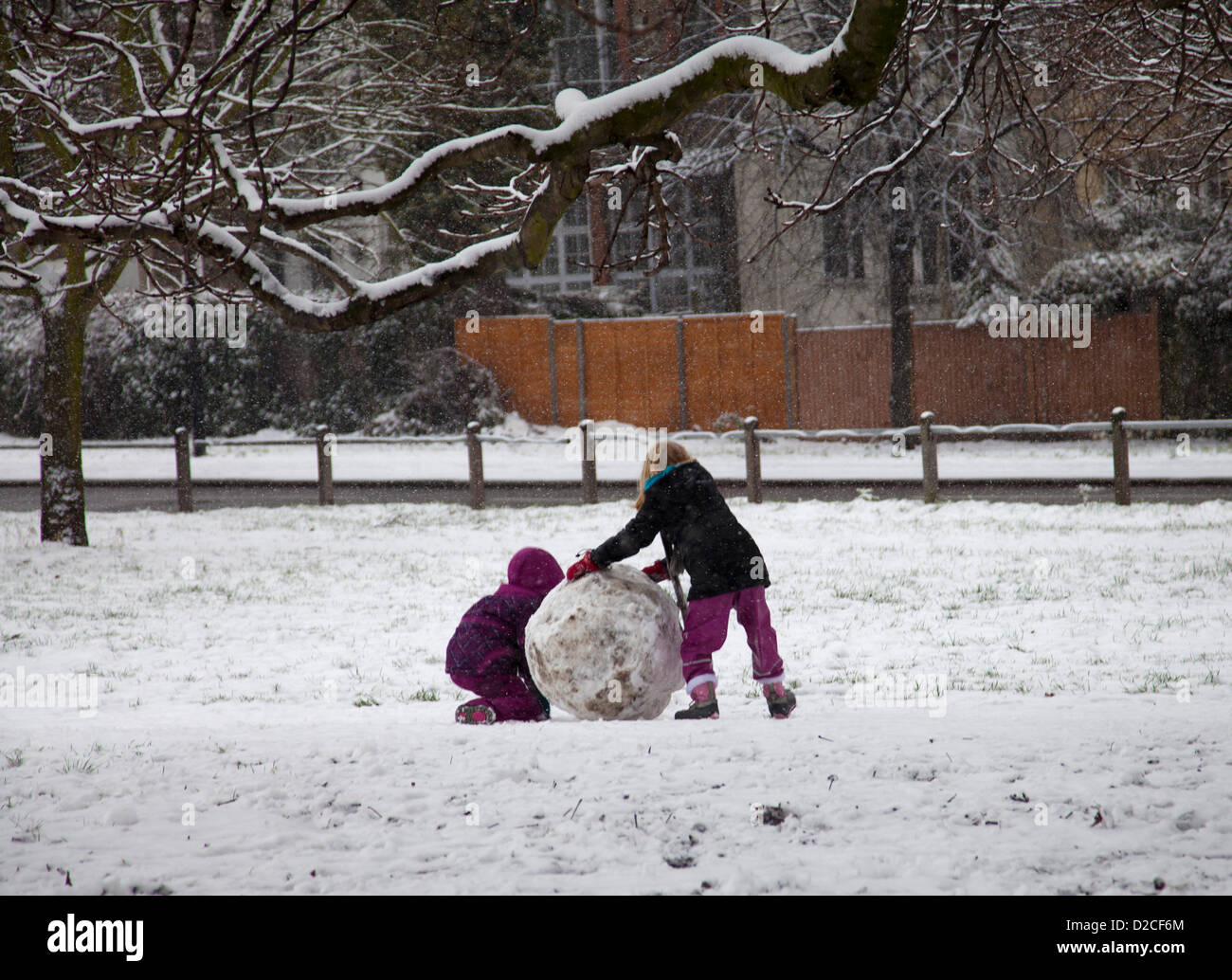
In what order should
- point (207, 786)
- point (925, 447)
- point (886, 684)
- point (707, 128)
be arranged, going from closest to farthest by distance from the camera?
point (207, 786), point (886, 684), point (925, 447), point (707, 128)

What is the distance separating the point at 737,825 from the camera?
154 inches

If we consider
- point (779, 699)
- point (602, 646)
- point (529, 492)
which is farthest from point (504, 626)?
point (529, 492)

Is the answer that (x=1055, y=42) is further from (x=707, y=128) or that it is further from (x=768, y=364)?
(x=768, y=364)

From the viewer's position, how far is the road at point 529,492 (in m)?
14.5

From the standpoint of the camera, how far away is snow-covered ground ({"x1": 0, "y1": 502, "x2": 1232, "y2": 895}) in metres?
3.62

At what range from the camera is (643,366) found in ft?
77.6

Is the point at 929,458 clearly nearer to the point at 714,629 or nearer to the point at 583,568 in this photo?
the point at 714,629

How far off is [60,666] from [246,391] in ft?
62.1

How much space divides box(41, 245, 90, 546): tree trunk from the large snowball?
8.79 m

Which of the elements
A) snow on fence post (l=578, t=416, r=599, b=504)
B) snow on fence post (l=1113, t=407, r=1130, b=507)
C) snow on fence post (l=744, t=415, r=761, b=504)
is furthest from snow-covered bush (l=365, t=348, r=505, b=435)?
snow on fence post (l=1113, t=407, r=1130, b=507)

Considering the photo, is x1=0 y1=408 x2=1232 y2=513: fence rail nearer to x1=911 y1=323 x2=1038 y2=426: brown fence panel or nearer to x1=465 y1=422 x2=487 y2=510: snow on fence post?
x1=465 y1=422 x2=487 y2=510: snow on fence post

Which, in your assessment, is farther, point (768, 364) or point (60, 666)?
point (768, 364)

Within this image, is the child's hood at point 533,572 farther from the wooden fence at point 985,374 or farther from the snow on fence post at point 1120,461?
the wooden fence at point 985,374

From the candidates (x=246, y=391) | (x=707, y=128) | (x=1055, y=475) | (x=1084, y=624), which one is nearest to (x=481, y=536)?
(x=1084, y=624)
